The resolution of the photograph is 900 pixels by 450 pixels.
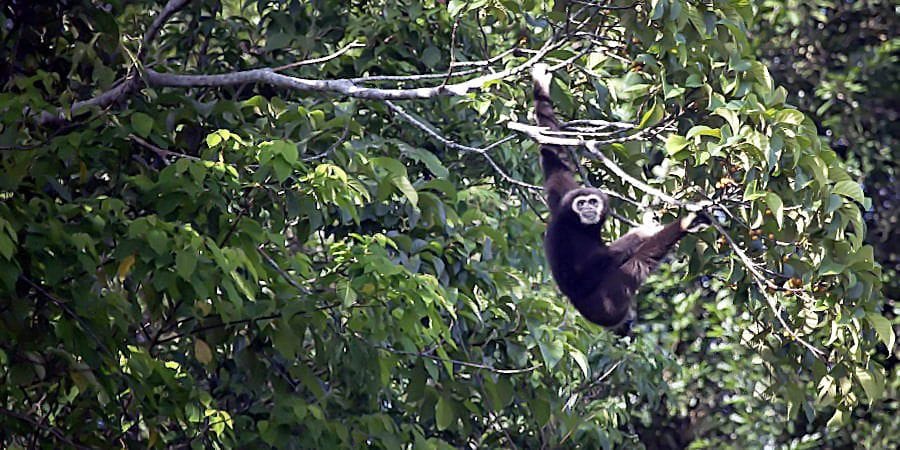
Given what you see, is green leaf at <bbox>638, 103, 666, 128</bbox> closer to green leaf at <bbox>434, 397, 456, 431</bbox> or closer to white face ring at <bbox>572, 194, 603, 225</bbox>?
green leaf at <bbox>434, 397, 456, 431</bbox>

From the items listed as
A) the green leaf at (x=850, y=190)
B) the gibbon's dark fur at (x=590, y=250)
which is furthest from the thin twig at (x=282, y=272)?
the gibbon's dark fur at (x=590, y=250)

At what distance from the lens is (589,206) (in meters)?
7.35

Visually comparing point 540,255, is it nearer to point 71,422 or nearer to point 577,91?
point 577,91

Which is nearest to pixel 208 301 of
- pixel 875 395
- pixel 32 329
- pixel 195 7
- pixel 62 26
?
pixel 32 329

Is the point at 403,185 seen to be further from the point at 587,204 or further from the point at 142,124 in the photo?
the point at 587,204

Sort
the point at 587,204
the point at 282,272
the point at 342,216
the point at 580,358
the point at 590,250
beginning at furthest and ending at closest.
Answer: the point at 590,250 < the point at 587,204 < the point at 580,358 < the point at 342,216 < the point at 282,272

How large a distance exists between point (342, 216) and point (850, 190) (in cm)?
216

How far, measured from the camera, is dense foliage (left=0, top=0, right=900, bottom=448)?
4.59 m

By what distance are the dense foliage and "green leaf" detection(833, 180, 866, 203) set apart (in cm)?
2

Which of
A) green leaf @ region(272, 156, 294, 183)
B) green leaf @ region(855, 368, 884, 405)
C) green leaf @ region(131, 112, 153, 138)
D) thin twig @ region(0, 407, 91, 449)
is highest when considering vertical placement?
green leaf @ region(131, 112, 153, 138)

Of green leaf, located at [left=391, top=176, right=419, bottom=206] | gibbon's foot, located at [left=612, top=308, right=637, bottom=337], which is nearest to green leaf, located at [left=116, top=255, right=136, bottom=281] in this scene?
green leaf, located at [left=391, top=176, right=419, bottom=206]

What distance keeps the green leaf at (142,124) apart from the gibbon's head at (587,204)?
3093 millimetres

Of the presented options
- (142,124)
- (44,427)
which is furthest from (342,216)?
(44,427)

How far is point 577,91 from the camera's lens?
6.14m
